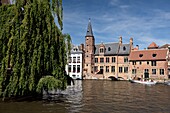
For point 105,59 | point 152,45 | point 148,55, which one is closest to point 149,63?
point 148,55

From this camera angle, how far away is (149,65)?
51.7 m

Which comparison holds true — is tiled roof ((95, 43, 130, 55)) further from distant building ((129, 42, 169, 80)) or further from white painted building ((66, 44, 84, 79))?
white painted building ((66, 44, 84, 79))

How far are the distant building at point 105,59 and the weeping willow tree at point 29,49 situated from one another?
41912mm

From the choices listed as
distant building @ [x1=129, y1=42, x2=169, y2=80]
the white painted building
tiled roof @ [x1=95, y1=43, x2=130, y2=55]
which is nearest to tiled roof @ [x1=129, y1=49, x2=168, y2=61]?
distant building @ [x1=129, y1=42, x2=169, y2=80]

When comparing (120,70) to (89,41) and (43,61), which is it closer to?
(89,41)

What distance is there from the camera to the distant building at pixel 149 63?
50.1m

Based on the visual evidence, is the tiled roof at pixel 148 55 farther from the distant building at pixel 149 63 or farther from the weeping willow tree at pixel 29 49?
the weeping willow tree at pixel 29 49

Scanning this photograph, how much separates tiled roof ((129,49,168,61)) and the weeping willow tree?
131 feet

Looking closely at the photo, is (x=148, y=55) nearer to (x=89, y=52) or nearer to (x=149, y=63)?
(x=149, y=63)

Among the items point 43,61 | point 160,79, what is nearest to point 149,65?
point 160,79

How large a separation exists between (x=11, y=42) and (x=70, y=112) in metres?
6.02

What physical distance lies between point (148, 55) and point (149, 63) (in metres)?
2.02

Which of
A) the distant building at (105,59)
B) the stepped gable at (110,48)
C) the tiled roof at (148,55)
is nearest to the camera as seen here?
the tiled roof at (148,55)

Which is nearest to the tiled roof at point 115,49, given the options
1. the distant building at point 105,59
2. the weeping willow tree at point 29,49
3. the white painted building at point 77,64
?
the distant building at point 105,59
